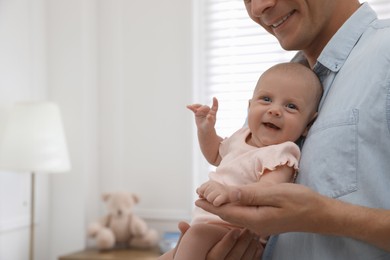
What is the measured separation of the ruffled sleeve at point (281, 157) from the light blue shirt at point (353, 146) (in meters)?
0.03

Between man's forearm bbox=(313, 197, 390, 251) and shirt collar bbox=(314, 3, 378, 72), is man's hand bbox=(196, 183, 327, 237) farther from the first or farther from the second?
shirt collar bbox=(314, 3, 378, 72)

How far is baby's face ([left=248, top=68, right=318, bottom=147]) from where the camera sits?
1.10m

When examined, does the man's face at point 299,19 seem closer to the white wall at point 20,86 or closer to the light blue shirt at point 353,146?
the light blue shirt at point 353,146

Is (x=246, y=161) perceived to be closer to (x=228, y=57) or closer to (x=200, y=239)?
(x=200, y=239)

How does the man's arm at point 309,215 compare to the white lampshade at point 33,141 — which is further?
the white lampshade at point 33,141

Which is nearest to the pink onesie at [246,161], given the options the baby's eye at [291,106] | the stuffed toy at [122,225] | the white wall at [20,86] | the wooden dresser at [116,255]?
the baby's eye at [291,106]

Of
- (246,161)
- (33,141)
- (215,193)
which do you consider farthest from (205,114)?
(33,141)

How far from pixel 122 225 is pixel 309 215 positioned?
8.52 ft

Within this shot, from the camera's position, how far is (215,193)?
883 millimetres

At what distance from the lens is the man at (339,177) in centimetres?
82

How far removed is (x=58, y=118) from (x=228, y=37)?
1279 millimetres

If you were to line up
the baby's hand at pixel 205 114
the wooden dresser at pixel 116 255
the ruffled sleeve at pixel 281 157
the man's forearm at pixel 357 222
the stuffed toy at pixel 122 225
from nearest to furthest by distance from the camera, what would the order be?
the man's forearm at pixel 357 222 → the ruffled sleeve at pixel 281 157 → the baby's hand at pixel 205 114 → the wooden dresser at pixel 116 255 → the stuffed toy at pixel 122 225

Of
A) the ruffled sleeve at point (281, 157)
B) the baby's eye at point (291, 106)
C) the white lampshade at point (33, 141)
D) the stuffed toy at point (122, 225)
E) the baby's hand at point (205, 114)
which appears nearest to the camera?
the ruffled sleeve at point (281, 157)

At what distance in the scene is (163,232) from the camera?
346cm
